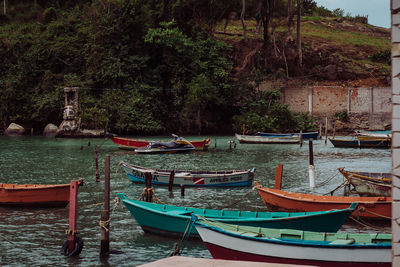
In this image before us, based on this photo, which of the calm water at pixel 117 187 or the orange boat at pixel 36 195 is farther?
the orange boat at pixel 36 195

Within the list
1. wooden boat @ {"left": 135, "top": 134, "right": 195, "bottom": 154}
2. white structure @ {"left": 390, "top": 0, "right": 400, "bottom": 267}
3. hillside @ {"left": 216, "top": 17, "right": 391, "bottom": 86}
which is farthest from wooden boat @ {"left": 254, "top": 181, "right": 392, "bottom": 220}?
hillside @ {"left": 216, "top": 17, "right": 391, "bottom": 86}

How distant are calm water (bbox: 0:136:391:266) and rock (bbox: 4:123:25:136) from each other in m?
15.9

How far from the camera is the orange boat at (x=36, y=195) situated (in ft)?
59.5

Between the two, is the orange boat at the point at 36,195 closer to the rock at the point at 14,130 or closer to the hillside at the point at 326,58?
the rock at the point at 14,130

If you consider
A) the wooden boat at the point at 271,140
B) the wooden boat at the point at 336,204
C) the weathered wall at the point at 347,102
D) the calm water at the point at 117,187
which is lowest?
the calm water at the point at 117,187

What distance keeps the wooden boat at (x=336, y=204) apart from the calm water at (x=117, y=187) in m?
0.67

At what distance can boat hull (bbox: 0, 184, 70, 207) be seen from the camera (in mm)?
18125

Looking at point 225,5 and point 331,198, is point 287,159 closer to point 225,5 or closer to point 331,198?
point 331,198

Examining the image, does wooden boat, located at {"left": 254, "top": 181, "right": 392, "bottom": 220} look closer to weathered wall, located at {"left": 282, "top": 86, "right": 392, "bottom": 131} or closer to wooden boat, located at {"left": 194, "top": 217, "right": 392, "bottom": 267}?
wooden boat, located at {"left": 194, "top": 217, "right": 392, "bottom": 267}

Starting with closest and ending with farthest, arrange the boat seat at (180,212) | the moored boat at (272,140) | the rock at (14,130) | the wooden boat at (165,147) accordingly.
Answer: the boat seat at (180,212) → the wooden boat at (165,147) → the moored boat at (272,140) → the rock at (14,130)

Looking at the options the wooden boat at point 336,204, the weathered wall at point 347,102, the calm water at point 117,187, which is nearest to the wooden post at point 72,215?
the calm water at point 117,187

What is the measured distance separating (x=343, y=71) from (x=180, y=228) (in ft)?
181

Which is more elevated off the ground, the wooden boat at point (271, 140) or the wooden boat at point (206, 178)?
the wooden boat at point (271, 140)

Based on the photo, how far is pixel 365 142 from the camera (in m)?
46.1
